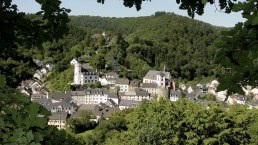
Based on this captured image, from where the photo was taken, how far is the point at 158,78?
91688mm

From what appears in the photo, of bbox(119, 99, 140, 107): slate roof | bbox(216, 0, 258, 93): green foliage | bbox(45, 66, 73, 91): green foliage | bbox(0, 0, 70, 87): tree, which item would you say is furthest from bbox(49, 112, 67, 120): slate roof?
bbox(216, 0, 258, 93): green foliage

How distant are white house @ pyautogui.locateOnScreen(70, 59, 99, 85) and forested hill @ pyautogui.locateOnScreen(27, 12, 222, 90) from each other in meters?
5.07

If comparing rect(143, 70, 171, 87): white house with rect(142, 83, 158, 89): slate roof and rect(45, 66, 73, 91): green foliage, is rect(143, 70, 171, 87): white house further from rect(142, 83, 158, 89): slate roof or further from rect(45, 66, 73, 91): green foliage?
rect(45, 66, 73, 91): green foliage

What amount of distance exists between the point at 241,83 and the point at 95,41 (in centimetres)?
10949

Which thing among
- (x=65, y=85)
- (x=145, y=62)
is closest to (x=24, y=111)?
(x=65, y=85)

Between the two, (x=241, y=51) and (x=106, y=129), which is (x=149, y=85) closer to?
(x=106, y=129)

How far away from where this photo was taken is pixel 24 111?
8.75 ft

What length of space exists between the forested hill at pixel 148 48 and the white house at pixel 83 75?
16.6 feet

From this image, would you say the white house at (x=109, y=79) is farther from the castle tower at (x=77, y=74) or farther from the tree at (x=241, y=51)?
the tree at (x=241, y=51)

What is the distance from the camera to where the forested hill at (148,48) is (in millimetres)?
99812

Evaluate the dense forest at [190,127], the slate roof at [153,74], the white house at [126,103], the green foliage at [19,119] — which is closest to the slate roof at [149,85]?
the slate roof at [153,74]

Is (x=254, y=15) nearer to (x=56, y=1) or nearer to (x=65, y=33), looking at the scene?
(x=56, y=1)

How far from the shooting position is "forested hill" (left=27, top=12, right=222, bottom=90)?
99.8 m

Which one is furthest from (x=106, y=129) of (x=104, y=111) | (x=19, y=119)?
(x=19, y=119)
